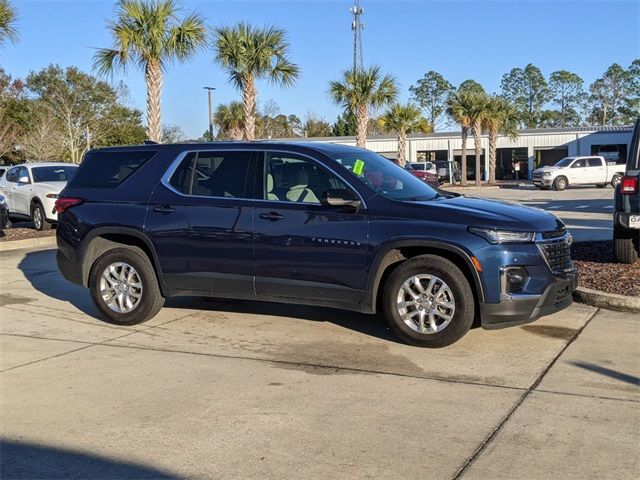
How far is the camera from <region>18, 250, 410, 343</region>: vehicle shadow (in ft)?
22.8

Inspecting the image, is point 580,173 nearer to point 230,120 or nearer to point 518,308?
point 230,120

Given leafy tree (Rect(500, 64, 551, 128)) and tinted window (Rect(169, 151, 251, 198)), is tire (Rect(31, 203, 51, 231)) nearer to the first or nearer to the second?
tinted window (Rect(169, 151, 251, 198))

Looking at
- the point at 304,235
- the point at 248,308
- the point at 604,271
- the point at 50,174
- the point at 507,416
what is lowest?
the point at 507,416

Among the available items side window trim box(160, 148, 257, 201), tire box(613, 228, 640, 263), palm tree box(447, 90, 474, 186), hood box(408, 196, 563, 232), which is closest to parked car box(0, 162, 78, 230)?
side window trim box(160, 148, 257, 201)

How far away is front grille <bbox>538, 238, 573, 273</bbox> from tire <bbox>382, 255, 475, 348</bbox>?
77 cm

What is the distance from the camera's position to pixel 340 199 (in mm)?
6070

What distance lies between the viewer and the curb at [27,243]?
44.4 ft

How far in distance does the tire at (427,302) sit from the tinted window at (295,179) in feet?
3.45

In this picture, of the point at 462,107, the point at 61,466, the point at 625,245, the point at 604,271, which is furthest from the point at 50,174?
the point at 462,107

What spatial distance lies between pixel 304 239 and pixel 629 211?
16.0ft

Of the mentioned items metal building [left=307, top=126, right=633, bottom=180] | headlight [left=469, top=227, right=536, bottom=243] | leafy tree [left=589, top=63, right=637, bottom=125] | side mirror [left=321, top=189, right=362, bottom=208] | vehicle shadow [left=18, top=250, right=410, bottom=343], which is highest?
leafy tree [left=589, top=63, right=637, bottom=125]

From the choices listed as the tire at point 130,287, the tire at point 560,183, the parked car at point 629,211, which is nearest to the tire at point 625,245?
the parked car at point 629,211

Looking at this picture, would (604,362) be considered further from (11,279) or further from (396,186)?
(11,279)

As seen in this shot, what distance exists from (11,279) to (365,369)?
674cm
